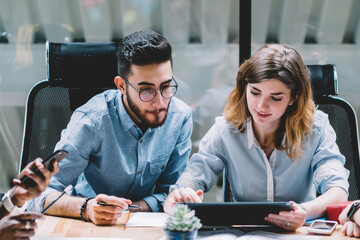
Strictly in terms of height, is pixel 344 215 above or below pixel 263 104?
below

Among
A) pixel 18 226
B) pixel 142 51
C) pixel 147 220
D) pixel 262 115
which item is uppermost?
pixel 142 51

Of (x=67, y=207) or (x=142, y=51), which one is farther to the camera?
(x=142, y=51)

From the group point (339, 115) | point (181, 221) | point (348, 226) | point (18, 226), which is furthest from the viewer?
point (339, 115)

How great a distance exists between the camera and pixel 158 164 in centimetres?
188

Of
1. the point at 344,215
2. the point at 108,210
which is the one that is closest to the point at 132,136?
the point at 108,210

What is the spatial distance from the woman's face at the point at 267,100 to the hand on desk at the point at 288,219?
15.8 inches

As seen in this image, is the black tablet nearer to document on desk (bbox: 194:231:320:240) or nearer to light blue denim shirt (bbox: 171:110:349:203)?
document on desk (bbox: 194:231:320:240)

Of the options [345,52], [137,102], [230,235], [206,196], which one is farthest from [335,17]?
[230,235]

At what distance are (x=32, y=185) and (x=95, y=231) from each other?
23cm

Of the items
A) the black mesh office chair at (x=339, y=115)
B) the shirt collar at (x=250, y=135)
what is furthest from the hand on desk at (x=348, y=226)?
the black mesh office chair at (x=339, y=115)

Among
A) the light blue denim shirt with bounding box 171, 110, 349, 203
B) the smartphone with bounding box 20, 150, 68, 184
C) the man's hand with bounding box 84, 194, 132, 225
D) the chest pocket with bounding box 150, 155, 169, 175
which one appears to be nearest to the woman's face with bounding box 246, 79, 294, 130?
the light blue denim shirt with bounding box 171, 110, 349, 203

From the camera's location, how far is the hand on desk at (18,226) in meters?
1.29

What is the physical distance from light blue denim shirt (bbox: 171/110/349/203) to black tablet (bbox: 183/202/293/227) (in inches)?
14.4

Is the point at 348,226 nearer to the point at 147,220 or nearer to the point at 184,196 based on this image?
the point at 184,196
